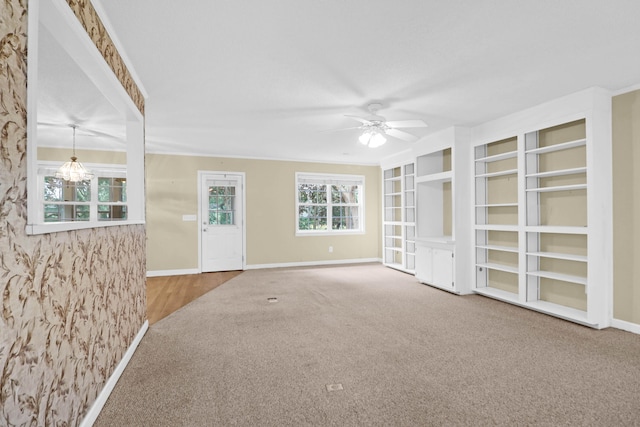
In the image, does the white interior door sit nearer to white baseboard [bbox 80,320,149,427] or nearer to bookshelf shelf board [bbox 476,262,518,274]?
white baseboard [bbox 80,320,149,427]

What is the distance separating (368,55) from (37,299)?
2575mm

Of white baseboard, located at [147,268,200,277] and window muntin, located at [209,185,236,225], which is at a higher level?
window muntin, located at [209,185,236,225]

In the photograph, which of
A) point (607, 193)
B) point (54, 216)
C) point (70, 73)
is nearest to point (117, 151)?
point (54, 216)

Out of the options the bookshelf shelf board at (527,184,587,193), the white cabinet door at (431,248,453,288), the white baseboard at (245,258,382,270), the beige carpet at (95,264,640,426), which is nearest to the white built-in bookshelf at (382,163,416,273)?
the white baseboard at (245,258,382,270)

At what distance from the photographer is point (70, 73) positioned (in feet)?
9.88

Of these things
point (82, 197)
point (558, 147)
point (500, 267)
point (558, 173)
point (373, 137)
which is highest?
point (373, 137)

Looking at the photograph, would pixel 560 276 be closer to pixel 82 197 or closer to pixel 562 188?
pixel 562 188

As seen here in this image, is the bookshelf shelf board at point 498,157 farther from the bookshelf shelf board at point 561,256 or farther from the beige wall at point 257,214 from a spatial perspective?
the beige wall at point 257,214

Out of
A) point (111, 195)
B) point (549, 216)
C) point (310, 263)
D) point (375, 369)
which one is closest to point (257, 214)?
point (310, 263)

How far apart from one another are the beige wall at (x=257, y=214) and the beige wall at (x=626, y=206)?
15.9ft

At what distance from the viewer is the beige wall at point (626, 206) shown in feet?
10.3

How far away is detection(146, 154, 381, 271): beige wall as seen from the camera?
6.19 metres

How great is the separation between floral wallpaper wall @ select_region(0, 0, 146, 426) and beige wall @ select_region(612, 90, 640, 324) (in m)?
4.58

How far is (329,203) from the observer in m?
7.50
